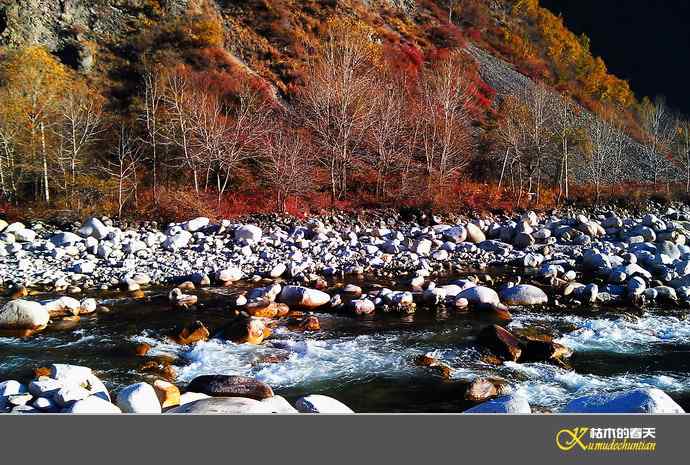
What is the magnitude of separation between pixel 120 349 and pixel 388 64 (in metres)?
40.7

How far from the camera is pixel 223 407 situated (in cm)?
648

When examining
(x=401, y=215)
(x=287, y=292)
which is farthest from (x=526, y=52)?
(x=287, y=292)

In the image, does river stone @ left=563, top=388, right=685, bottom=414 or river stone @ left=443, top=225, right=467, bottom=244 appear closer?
river stone @ left=563, top=388, right=685, bottom=414

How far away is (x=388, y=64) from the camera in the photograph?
46469mm

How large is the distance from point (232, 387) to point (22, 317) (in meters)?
6.46

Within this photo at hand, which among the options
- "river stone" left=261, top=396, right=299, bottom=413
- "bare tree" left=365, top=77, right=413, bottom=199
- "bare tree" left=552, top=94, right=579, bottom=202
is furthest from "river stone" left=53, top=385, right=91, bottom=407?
"bare tree" left=552, top=94, right=579, bottom=202

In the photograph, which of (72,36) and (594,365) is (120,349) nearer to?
(594,365)

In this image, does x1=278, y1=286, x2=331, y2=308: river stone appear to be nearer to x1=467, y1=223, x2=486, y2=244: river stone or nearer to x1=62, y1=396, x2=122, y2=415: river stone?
x1=62, y1=396, x2=122, y2=415: river stone

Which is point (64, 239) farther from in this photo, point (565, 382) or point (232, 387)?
point (565, 382)

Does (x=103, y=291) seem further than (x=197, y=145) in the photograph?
No

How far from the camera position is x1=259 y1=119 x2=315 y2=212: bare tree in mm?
27875

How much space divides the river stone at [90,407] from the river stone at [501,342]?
691 centimetres

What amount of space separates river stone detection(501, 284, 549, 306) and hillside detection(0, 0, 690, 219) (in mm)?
15254

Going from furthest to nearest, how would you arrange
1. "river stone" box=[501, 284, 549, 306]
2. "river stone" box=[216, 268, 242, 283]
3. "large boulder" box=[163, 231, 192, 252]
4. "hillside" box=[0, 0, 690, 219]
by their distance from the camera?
"hillside" box=[0, 0, 690, 219]
"large boulder" box=[163, 231, 192, 252]
"river stone" box=[216, 268, 242, 283]
"river stone" box=[501, 284, 549, 306]
